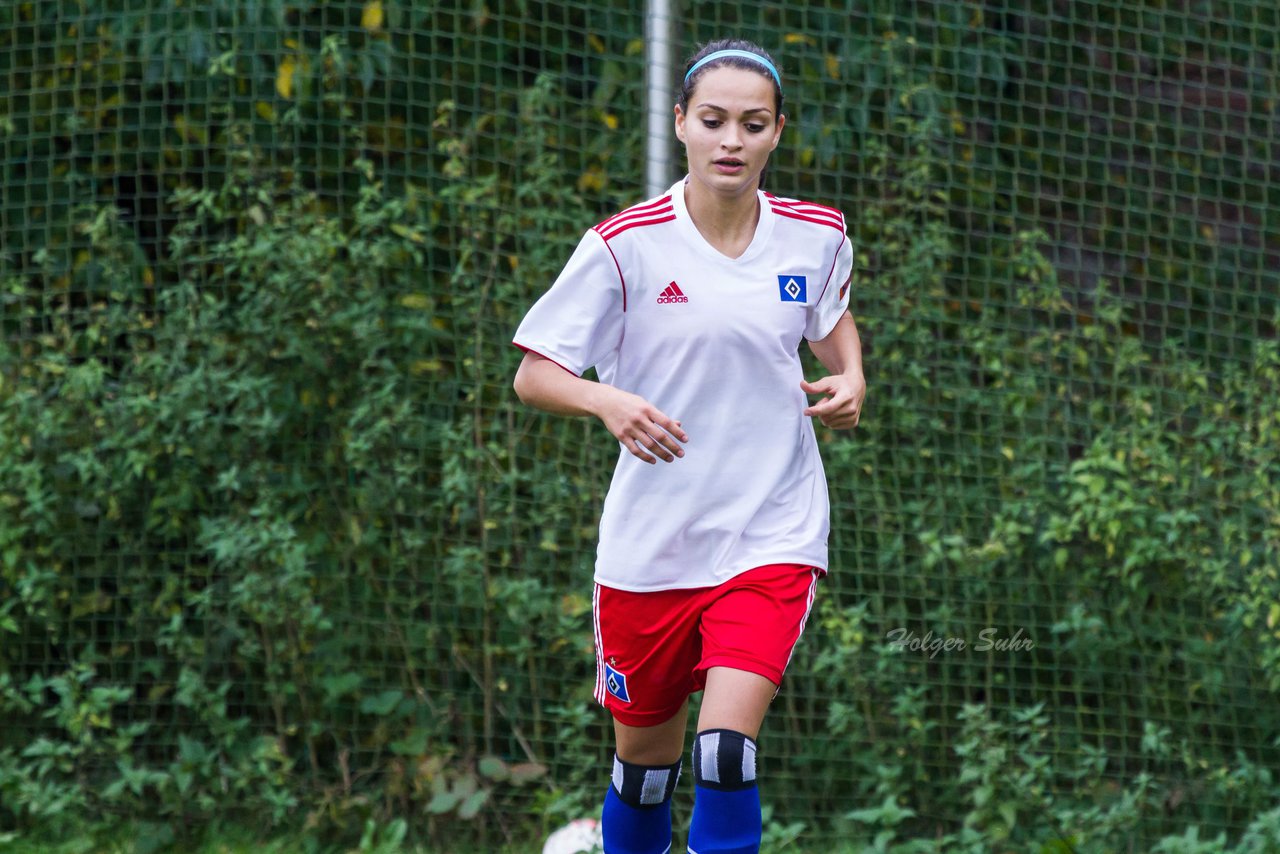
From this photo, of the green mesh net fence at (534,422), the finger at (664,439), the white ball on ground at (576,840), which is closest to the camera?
the finger at (664,439)

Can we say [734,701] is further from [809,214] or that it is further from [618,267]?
[809,214]

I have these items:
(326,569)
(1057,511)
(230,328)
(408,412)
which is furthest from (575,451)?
(1057,511)

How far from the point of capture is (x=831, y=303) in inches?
128

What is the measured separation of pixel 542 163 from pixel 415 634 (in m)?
1.61

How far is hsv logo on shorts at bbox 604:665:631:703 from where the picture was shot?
10.5 feet

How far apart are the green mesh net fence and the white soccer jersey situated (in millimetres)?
1671

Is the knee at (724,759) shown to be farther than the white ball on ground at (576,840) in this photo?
No

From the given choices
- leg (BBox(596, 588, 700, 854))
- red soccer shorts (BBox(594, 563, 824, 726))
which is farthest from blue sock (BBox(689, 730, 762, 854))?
leg (BBox(596, 588, 700, 854))

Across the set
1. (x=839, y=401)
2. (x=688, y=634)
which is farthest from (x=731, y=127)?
(x=688, y=634)

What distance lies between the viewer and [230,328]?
4891 millimetres

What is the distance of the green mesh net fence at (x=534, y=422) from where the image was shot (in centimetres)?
472

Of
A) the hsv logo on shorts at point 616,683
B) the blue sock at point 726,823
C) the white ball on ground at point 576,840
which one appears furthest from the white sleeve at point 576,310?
the white ball on ground at point 576,840

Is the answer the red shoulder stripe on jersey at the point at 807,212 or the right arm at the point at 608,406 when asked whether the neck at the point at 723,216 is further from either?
the right arm at the point at 608,406

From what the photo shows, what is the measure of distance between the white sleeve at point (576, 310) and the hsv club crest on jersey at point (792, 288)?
34 centimetres
